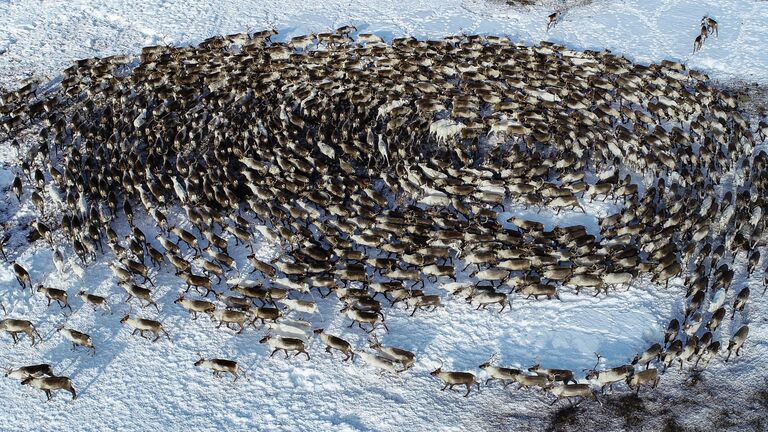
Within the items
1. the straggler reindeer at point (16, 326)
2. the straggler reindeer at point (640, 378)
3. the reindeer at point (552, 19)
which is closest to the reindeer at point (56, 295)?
the straggler reindeer at point (16, 326)

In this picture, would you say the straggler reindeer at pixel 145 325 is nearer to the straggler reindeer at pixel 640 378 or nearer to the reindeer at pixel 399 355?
the reindeer at pixel 399 355

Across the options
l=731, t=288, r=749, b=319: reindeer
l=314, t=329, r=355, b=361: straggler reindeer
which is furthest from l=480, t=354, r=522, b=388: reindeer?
l=731, t=288, r=749, b=319: reindeer

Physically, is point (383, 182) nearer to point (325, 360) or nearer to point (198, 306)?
point (325, 360)

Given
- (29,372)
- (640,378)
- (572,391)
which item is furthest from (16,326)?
(640,378)

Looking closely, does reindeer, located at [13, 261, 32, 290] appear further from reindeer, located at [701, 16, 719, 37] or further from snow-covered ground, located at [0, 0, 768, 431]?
reindeer, located at [701, 16, 719, 37]

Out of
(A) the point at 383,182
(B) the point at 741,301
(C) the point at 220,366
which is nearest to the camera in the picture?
(C) the point at 220,366

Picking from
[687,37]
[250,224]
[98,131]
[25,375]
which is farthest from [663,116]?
[25,375]

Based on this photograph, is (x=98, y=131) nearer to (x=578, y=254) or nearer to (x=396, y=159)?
(x=396, y=159)
